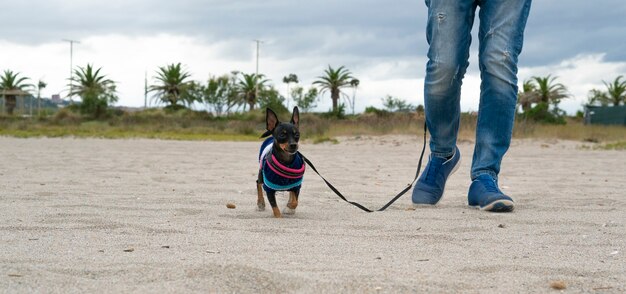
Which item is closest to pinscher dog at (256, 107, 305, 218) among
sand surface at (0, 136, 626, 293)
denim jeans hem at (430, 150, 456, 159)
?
sand surface at (0, 136, 626, 293)

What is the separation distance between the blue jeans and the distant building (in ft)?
104

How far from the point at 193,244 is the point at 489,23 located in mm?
2317

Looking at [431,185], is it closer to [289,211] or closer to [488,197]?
[488,197]

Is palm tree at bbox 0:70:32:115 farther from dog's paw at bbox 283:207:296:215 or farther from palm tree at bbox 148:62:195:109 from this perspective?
dog's paw at bbox 283:207:296:215

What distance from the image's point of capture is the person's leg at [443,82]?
4.85 metres

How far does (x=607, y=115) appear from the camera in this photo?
3772 centimetres

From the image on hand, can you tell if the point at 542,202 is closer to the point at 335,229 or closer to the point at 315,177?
the point at 335,229

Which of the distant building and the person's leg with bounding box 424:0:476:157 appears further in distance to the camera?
the distant building

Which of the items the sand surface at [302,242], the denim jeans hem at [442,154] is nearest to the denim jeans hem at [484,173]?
the sand surface at [302,242]

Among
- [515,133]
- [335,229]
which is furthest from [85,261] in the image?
[515,133]

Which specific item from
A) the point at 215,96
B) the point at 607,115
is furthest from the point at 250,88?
the point at 607,115

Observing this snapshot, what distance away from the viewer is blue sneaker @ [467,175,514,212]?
4.79 m

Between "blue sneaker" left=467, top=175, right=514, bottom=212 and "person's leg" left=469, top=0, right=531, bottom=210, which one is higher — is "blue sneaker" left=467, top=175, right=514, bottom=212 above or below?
below

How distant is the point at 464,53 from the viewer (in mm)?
4961
